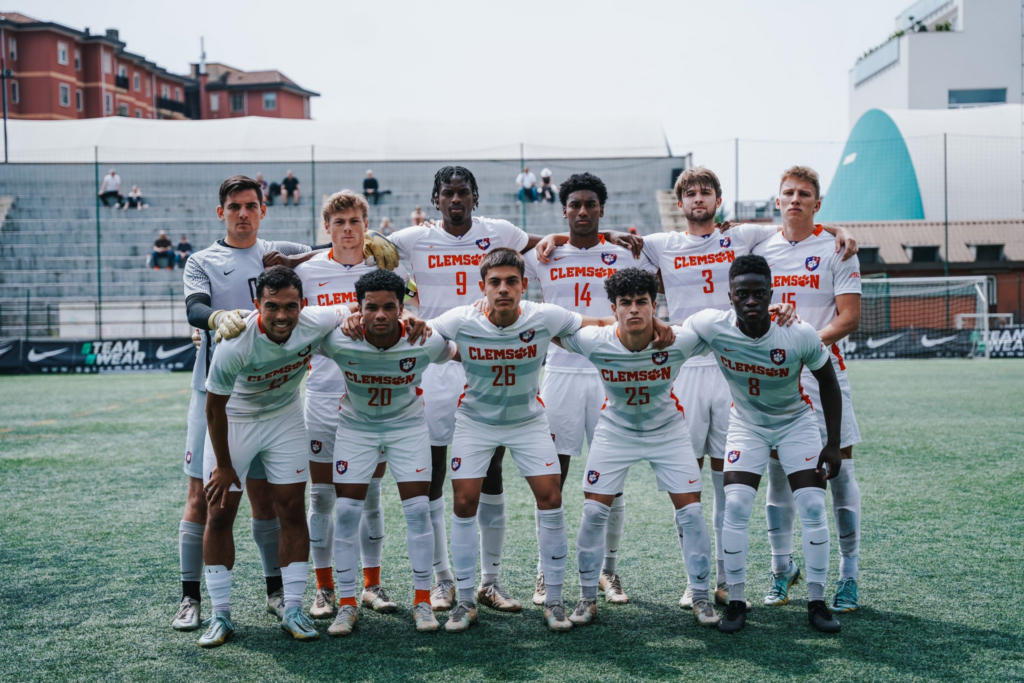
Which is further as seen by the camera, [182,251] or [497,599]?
[182,251]

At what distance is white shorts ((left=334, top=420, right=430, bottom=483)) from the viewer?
432 cm

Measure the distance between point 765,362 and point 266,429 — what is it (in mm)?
2567

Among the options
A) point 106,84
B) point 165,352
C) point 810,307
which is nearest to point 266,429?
point 810,307

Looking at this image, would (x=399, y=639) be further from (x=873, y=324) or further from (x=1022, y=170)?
(x=1022, y=170)

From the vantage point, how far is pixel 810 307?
471 cm

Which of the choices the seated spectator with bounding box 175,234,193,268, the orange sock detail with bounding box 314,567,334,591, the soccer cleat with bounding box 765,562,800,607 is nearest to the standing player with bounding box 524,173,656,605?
the soccer cleat with bounding box 765,562,800,607

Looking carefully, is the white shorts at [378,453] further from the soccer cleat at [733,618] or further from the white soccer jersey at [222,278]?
the soccer cleat at [733,618]

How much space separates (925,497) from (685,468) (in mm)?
3494

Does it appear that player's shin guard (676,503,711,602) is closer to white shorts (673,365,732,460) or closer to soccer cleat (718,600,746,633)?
soccer cleat (718,600,746,633)

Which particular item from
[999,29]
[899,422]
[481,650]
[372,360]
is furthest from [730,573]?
[999,29]

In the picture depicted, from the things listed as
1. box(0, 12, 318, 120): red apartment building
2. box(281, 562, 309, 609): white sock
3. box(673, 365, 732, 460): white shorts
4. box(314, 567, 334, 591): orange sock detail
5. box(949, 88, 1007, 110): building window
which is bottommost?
box(314, 567, 334, 591): orange sock detail

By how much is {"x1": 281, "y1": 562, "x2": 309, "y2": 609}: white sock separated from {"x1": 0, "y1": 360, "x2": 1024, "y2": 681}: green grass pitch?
21 cm

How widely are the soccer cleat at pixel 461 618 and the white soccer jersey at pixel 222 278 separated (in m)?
1.82

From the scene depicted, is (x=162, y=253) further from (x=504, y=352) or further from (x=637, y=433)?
(x=637, y=433)
